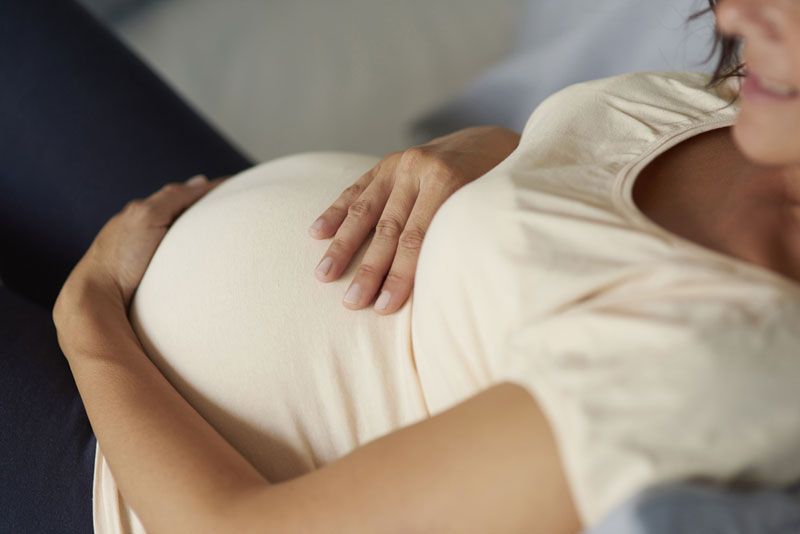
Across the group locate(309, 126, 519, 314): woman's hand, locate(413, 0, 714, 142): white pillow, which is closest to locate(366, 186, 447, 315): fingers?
locate(309, 126, 519, 314): woman's hand

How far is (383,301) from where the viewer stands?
0.79m

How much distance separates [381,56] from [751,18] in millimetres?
1086

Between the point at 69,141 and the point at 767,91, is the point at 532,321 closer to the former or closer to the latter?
the point at 767,91

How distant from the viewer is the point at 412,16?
5.75 feet

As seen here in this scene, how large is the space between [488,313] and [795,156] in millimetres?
257

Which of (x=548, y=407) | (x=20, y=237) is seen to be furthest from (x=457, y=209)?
(x=20, y=237)

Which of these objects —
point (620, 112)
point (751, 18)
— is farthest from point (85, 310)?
point (751, 18)

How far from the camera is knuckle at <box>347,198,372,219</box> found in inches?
34.0

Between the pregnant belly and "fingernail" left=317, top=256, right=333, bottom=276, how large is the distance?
0.01m

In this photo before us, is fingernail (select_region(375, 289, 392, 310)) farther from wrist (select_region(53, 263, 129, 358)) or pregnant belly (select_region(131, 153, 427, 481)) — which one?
wrist (select_region(53, 263, 129, 358))

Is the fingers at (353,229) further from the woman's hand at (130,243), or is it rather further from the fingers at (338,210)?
the woman's hand at (130,243)

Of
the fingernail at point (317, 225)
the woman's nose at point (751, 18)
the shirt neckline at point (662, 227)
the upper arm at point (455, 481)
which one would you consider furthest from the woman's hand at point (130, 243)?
the woman's nose at point (751, 18)

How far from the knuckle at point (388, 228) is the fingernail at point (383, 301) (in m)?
0.08

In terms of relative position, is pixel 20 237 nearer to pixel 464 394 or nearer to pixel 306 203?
pixel 306 203
